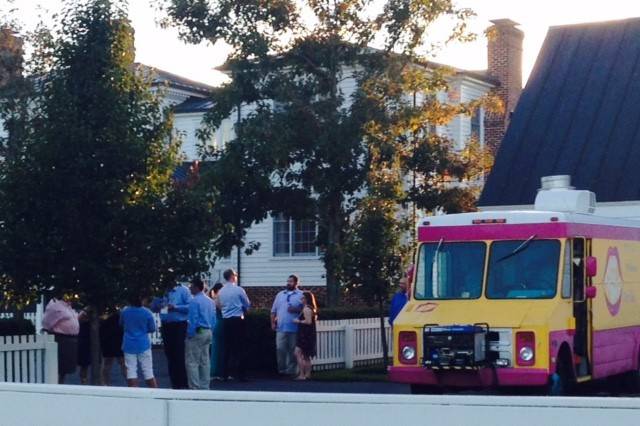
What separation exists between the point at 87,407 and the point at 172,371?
13.3 m

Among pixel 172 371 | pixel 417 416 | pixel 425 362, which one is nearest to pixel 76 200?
pixel 172 371

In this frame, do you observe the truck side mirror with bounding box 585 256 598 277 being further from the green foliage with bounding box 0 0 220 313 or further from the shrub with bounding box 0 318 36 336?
the shrub with bounding box 0 318 36 336

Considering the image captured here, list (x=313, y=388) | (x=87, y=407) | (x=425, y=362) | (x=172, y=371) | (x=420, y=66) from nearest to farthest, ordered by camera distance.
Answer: (x=87, y=407)
(x=425, y=362)
(x=172, y=371)
(x=313, y=388)
(x=420, y=66)

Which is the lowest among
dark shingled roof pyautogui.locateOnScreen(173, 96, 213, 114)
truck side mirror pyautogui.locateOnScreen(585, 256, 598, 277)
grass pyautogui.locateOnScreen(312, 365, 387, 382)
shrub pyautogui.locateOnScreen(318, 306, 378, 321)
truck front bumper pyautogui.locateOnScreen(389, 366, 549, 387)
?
grass pyautogui.locateOnScreen(312, 365, 387, 382)

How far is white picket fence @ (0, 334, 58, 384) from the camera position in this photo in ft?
57.1

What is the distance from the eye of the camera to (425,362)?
55.8 ft

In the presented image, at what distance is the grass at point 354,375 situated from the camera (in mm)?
23319

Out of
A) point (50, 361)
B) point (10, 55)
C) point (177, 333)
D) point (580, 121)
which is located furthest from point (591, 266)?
point (10, 55)

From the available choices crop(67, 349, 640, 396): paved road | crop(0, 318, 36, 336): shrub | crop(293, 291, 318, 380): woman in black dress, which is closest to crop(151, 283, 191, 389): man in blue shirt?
crop(67, 349, 640, 396): paved road

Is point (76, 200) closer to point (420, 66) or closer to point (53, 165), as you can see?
point (53, 165)

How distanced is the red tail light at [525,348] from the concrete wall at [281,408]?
34.3 ft

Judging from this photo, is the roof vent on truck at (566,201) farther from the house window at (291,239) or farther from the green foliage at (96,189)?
the house window at (291,239)

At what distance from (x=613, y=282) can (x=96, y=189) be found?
7401mm

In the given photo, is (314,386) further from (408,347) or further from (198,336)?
(408,347)
